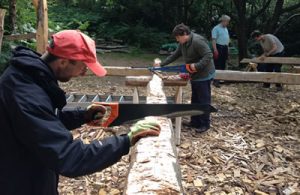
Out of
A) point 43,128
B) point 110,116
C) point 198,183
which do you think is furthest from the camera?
point 198,183

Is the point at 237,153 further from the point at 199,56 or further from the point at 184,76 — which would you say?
the point at 199,56

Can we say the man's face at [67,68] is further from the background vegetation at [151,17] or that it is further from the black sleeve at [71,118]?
the background vegetation at [151,17]

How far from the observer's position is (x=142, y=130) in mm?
2693

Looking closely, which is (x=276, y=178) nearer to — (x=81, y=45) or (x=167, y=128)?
(x=167, y=128)

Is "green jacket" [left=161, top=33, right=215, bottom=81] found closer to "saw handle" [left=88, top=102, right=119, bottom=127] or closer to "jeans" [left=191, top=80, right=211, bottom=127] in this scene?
"jeans" [left=191, top=80, right=211, bottom=127]

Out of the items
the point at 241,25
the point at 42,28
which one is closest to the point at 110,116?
the point at 42,28

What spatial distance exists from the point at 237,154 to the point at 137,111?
3.42 meters

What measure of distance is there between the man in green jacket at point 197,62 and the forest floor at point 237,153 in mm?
289

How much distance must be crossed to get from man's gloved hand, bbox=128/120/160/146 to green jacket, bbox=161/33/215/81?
418 cm

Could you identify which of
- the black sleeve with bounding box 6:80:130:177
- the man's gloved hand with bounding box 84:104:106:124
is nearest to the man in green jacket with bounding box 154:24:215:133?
the man's gloved hand with bounding box 84:104:106:124

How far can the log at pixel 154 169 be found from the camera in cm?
261

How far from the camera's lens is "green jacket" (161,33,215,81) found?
22.7 ft

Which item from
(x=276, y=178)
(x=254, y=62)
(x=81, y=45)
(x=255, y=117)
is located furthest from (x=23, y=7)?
(x=81, y=45)

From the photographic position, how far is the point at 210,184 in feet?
17.7
